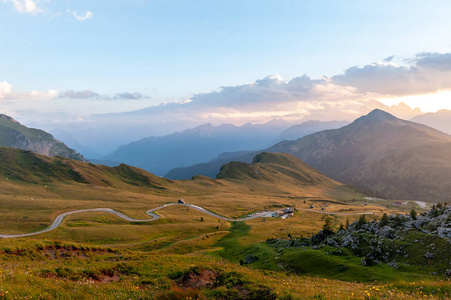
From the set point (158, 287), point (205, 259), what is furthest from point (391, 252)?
point (158, 287)

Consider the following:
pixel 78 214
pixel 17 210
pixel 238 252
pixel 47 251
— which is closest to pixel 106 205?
pixel 78 214

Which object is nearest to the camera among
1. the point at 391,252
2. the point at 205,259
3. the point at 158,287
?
the point at 158,287

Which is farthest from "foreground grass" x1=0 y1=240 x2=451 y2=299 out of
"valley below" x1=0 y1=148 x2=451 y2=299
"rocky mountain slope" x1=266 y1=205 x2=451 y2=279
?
"rocky mountain slope" x1=266 y1=205 x2=451 y2=279

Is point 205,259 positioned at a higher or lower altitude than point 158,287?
lower

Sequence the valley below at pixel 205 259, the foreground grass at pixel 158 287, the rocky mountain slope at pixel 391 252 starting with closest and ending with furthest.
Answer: the foreground grass at pixel 158 287, the valley below at pixel 205 259, the rocky mountain slope at pixel 391 252

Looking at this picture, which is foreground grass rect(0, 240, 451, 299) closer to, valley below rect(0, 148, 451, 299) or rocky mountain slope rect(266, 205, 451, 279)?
valley below rect(0, 148, 451, 299)

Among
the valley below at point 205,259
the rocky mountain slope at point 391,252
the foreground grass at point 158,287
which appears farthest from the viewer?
the rocky mountain slope at point 391,252

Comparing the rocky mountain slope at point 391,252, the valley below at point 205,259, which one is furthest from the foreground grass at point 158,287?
the rocky mountain slope at point 391,252

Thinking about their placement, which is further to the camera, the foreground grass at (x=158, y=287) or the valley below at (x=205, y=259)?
the valley below at (x=205, y=259)

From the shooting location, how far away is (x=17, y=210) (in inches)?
4373

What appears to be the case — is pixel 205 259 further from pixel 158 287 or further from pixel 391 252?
pixel 391 252

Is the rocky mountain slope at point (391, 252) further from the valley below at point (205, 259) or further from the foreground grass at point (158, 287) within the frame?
the foreground grass at point (158, 287)

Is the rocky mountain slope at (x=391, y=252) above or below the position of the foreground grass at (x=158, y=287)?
below

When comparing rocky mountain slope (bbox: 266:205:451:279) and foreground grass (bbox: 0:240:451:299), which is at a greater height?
foreground grass (bbox: 0:240:451:299)
